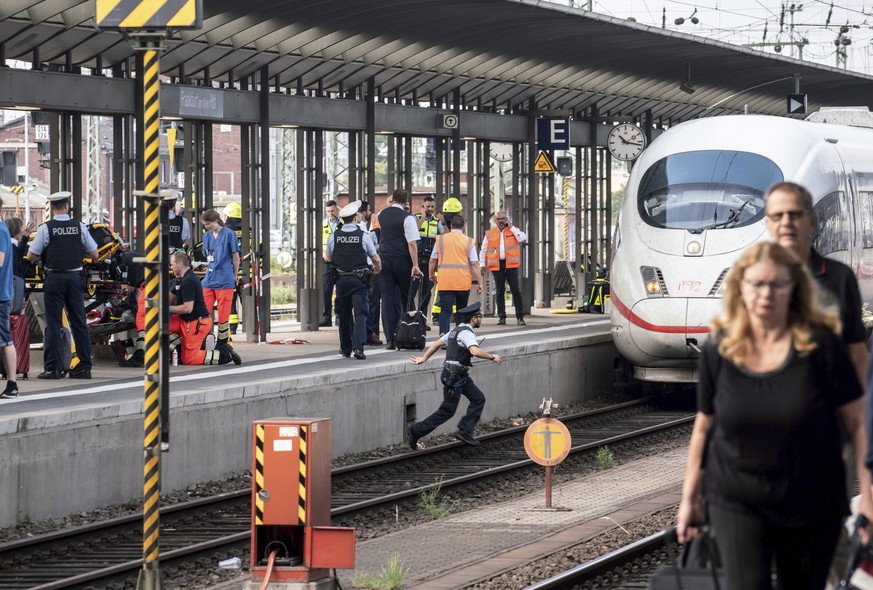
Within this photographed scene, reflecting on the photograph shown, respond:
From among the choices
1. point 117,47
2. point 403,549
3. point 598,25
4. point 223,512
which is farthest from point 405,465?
point 598,25

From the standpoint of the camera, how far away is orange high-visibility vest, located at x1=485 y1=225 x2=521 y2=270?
993 inches

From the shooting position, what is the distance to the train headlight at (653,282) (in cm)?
1856

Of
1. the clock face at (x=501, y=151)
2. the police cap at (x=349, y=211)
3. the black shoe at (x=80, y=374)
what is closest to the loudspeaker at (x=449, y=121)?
the clock face at (x=501, y=151)

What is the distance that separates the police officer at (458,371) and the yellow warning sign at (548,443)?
95.4 inches

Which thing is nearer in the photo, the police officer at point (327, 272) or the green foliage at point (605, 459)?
the green foliage at point (605, 459)

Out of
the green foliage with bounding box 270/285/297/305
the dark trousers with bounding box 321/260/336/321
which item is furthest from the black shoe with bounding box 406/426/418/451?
the green foliage with bounding box 270/285/297/305

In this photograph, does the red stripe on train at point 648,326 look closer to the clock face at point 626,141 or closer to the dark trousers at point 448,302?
the dark trousers at point 448,302

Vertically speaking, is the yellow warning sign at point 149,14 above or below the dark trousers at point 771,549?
above

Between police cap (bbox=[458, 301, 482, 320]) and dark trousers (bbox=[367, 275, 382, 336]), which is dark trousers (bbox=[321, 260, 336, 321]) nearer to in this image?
dark trousers (bbox=[367, 275, 382, 336])

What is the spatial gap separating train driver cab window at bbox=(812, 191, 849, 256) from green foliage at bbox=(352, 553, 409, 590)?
9357mm

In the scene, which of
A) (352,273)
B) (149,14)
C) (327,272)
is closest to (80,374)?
(352,273)

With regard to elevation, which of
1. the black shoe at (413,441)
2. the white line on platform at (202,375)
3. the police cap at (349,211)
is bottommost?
the black shoe at (413,441)

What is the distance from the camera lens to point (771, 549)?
17.8 feet

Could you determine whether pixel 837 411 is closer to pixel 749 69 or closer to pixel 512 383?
pixel 512 383
